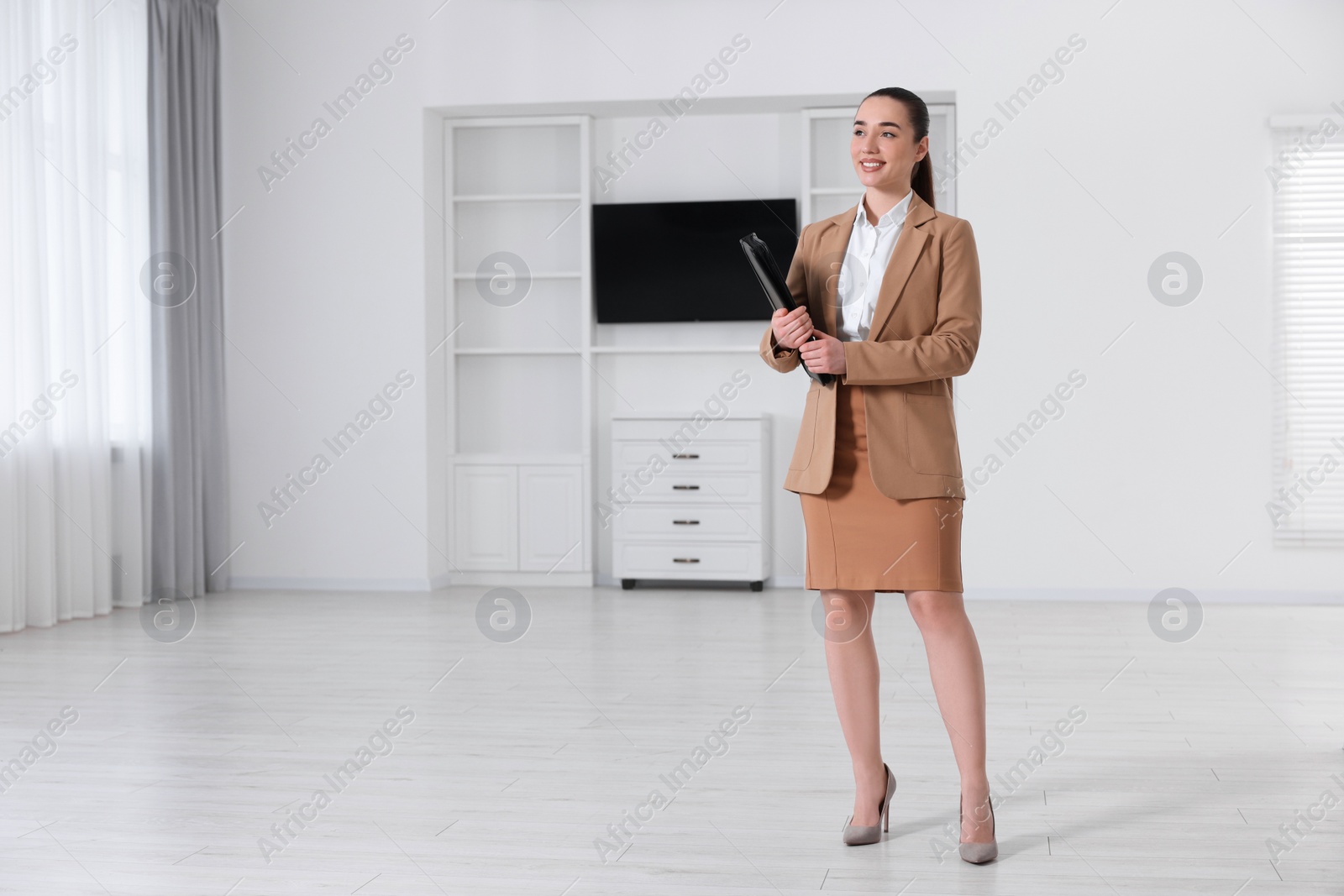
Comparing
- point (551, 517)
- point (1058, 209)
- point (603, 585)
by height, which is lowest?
point (603, 585)

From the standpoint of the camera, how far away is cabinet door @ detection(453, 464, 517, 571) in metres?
6.43

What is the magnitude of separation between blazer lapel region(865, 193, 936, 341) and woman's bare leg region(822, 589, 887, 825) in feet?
1.59

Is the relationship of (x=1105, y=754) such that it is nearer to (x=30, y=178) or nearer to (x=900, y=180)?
(x=900, y=180)

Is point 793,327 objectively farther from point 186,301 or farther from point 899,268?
point 186,301

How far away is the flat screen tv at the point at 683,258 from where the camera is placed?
245 inches

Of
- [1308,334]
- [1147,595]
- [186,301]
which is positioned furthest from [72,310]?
[1308,334]

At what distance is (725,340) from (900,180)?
166 inches

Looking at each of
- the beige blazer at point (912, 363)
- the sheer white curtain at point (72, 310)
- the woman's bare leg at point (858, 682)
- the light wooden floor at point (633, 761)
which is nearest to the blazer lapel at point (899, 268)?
the beige blazer at point (912, 363)

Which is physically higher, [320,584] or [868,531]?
[868,531]

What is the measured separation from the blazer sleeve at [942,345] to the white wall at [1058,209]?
12.2ft

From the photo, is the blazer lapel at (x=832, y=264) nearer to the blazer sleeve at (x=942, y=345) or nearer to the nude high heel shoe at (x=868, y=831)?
the blazer sleeve at (x=942, y=345)

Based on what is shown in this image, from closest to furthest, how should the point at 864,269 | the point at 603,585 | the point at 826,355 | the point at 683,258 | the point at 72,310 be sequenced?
the point at 826,355 < the point at 864,269 < the point at 72,310 < the point at 683,258 < the point at 603,585

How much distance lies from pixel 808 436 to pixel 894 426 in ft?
0.53

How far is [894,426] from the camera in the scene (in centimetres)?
214
